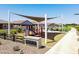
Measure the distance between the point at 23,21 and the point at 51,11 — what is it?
0.55m

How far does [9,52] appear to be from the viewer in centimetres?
418

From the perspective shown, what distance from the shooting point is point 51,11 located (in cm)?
418

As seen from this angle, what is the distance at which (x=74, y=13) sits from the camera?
416 centimetres

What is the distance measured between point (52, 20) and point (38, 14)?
0.92 ft

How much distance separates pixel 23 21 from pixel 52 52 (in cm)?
78
